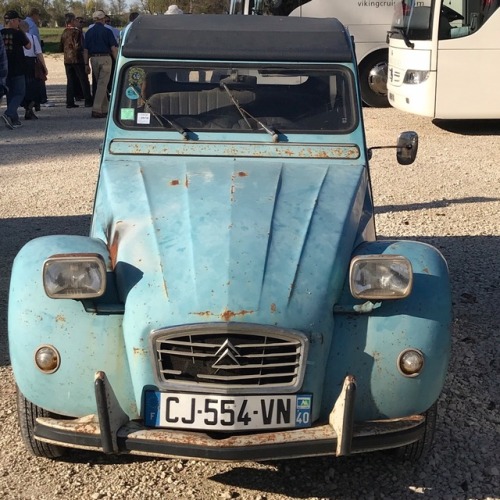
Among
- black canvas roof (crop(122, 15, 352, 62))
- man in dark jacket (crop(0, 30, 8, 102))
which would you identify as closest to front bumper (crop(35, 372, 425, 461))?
black canvas roof (crop(122, 15, 352, 62))

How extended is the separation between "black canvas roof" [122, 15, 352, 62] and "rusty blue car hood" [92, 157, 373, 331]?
71cm

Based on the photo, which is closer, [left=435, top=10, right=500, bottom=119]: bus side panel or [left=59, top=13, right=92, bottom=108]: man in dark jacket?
[left=435, top=10, right=500, bottom=119]: bus side panel

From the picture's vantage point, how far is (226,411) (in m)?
3.44

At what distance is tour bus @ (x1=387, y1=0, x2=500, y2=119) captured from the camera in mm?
12984

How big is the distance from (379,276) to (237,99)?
1.79 metres

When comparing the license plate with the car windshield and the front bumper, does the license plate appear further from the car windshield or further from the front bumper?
the car windshield

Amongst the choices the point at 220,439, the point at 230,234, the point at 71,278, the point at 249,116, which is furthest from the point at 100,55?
the point at 220,439

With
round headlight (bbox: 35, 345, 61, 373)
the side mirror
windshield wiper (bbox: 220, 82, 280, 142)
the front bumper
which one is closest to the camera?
the front bumper

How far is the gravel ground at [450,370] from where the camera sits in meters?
3.91

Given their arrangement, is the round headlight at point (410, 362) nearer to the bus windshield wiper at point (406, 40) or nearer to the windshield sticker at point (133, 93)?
the windshield sticker at point (133, 93)

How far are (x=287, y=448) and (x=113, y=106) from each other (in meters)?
2.47

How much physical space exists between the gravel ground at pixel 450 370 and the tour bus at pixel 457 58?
602 mm

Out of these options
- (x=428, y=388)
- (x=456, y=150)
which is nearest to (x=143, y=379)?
(x=428, y=388)

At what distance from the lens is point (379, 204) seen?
9273 millimetres
